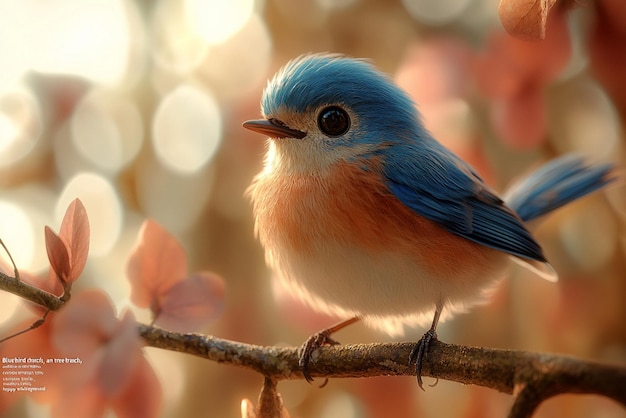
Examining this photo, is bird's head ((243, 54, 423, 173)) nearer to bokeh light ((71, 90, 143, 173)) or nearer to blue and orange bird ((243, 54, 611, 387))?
blue and orange bird ((243, 54, 611, 387))

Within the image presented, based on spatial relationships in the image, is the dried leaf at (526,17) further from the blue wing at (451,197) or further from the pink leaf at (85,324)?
the pink leaf at (85,324)

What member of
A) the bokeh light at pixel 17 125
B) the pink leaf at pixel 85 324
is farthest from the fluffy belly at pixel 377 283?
the bokeh light at pixel 17 125

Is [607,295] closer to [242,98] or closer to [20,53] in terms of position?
[242,98]

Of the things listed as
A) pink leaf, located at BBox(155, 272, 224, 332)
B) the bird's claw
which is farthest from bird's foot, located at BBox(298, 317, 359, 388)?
pink leaf, located at BBox(155, 272, 224, 332)

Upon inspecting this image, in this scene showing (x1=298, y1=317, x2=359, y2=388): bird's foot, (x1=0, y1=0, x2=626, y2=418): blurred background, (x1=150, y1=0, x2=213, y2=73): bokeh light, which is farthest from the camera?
(x1=150, y1=0, x2=213, y2=73): bokeh light

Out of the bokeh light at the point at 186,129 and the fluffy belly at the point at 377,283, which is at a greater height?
the bokeh light at the point at 186,129

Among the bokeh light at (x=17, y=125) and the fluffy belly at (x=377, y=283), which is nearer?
the fluffy belly at (x=377, y=283)

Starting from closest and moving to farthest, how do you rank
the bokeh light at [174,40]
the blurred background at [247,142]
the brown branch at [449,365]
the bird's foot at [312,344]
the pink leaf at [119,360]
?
the brown branch at [449,365]
the pink leaf at [119,360]
the bird's foot at [312,344]
the blurred background at [247,142]
the bokeh light at [174,40]

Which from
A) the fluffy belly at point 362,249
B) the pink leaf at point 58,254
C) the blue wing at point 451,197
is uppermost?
the blue wing at point 451,197
